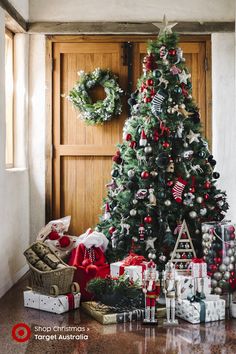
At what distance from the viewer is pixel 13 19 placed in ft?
19.2

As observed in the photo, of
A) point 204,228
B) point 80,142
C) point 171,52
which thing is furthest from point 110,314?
point 80,142

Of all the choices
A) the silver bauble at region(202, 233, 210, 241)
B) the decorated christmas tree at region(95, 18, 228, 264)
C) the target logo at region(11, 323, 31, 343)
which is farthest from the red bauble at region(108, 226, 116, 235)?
the target logo at region(11, 323, 31, 343)

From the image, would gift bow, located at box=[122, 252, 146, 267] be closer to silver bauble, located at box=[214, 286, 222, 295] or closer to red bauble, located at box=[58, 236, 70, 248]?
silver bauble, located at box=[214, 286, 222, 295]

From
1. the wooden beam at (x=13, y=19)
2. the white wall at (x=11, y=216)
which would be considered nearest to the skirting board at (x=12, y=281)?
the white wall at (x=11, y=216)

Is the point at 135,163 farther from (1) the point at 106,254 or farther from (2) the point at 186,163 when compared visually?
(1) the point at 106,254

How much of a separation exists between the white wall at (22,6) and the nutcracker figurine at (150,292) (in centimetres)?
286

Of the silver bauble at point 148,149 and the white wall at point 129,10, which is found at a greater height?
the white wall at point 129,10

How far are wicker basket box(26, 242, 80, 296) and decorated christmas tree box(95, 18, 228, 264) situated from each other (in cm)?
80

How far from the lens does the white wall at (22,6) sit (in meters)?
5.96

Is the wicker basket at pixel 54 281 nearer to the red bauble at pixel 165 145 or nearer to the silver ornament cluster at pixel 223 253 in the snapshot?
the silver ornament cluster at pixel 223 253

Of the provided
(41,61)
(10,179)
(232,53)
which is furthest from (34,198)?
(232,53)

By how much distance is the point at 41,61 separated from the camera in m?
6.66

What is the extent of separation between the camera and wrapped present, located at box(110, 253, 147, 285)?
4957 millimetres

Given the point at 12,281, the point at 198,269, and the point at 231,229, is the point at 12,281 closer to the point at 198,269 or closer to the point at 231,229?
the point at 198,269
